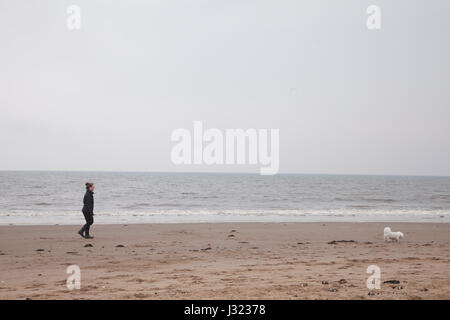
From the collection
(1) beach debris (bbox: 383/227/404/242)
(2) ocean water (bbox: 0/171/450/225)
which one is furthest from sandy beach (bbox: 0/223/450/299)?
(2) ocean water (bbox: 0/171/450/225)

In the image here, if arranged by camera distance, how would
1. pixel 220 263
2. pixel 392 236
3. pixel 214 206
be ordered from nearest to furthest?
pixel 220 263 < pixel 392 236 < pixel 214 206

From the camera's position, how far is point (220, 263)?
8.63 m

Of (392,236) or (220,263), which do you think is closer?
(220,263)

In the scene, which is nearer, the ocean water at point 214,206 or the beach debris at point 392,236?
the beach debris at point 392,236

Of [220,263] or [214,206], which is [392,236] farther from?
[214,206]

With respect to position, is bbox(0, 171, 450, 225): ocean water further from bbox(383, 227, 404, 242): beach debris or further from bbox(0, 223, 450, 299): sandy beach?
bbox(383, 227, 404, 242): beach debris

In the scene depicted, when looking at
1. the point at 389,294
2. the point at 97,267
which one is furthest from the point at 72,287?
the point at 389,294

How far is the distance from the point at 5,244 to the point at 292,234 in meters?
9.33

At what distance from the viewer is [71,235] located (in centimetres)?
1345

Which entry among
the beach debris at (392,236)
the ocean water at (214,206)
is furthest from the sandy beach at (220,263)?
the ocean water at (214,206)

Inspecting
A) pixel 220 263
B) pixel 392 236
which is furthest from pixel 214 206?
pixel 220 263

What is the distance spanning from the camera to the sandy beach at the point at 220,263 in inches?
234

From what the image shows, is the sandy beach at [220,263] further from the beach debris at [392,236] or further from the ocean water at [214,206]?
the ocean water at [214,206]
